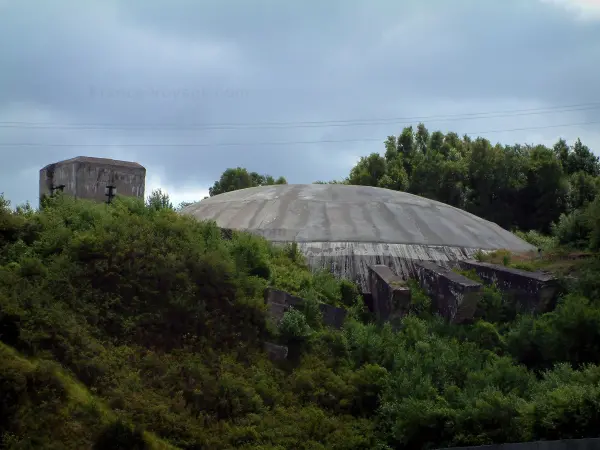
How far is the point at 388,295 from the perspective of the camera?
68.1ft

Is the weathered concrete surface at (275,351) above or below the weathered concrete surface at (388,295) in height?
below

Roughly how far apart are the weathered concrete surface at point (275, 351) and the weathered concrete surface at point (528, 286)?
7.27m

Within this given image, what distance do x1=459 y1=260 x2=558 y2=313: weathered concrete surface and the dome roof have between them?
355cm

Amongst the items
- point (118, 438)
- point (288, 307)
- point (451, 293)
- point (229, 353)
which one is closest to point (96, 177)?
point (288, 307)

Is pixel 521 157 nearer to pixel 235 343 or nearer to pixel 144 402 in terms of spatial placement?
pixel 235 343

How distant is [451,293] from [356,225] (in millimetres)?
5806

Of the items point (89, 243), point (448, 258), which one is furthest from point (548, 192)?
point (89, 243)

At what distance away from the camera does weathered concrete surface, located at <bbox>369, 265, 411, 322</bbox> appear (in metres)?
20.5

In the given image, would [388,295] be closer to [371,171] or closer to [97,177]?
[97,177]

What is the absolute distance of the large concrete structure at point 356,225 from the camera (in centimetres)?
2364

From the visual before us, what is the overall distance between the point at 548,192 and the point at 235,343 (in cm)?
2936

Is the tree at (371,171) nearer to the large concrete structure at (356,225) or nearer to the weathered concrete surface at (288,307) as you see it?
the large concrete structure at (356,225)

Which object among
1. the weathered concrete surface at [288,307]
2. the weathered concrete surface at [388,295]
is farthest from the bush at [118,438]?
the weathered concrete surface at [388,295]

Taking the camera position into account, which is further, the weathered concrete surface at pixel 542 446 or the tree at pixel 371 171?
the tree at pixel 371 171
